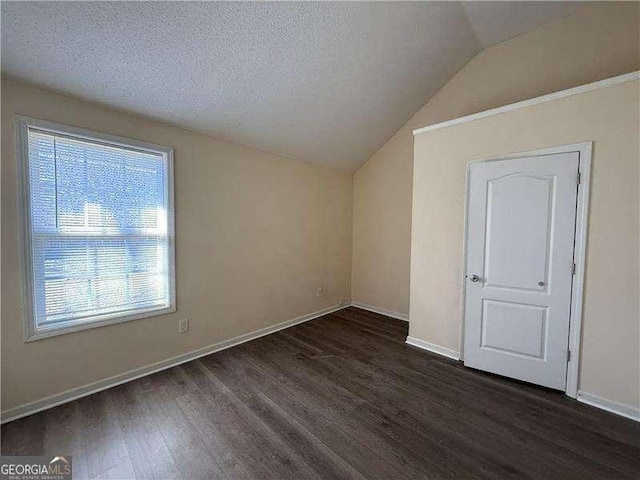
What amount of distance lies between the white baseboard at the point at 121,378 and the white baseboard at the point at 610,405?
9.79ft

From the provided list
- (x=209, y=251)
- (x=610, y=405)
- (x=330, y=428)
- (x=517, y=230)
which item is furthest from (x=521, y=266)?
(x=209, y=251)

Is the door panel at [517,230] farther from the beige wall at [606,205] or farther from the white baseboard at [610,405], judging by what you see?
the white baseboard at [610,405]

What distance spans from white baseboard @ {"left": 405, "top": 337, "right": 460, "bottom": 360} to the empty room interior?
0.03m

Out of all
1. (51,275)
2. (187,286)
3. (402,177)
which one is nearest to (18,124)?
(51,275)

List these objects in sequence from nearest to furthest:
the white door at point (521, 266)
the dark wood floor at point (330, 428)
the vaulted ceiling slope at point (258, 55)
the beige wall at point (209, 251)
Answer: the dark wood floor at point (330, 428) < the vaulted ceiling slope at point (258, 55) < the beige wall at point (209, 251) < the white door at point (521, 266)

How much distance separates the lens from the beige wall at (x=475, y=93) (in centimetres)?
243

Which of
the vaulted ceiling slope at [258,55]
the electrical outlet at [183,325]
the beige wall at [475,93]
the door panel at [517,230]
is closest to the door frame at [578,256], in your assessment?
the door panel at [517,230]

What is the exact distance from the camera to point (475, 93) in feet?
10.5

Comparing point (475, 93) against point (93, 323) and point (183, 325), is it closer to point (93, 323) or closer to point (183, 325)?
point (183, 325)

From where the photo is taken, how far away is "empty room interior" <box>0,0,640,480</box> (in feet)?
5.38

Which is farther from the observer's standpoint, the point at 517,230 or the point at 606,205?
the point at 517,230

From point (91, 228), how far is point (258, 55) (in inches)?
76.6

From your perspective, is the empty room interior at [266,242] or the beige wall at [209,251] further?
the beige wall at [209,251]

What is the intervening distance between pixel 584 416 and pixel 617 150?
195 centimetres
